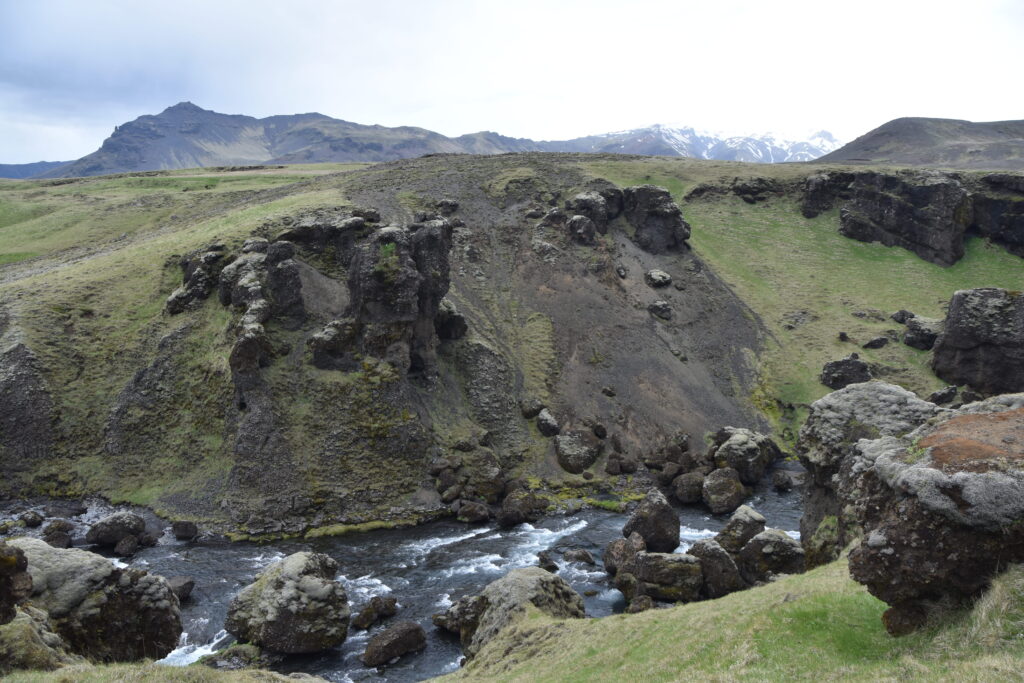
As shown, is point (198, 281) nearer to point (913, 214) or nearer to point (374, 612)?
point (374, 612)

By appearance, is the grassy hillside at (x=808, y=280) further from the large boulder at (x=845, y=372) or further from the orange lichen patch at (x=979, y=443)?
the orange lichen patch at (x=979, y=443)

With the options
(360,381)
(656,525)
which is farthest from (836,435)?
(360,381)

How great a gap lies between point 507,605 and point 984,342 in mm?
65275

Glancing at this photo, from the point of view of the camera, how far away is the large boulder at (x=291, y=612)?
3102cm

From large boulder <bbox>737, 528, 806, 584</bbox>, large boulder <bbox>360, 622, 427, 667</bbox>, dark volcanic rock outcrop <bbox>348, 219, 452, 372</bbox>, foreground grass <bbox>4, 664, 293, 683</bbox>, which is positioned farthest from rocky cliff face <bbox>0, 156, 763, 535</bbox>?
foreground grass <bbox>4, 664, 293, 683</bbox>

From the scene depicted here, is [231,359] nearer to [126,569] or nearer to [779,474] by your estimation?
[126,569]

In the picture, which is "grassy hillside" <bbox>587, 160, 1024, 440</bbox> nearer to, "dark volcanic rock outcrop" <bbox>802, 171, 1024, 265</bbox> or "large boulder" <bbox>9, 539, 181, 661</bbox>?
"dark volcanic rock outcrop" <bbox>802, 171, 1024, 265</bbox>

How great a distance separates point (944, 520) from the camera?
1305 cm

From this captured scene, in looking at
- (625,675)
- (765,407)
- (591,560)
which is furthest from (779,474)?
(625,675)

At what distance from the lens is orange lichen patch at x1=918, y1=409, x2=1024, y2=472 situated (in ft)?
43.3

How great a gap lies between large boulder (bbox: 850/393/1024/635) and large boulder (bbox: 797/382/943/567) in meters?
11.8

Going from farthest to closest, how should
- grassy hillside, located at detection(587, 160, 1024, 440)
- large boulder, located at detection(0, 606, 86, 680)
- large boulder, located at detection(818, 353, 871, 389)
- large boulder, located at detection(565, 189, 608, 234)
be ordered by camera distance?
1. large boulder, located at detection(565, 189, 608, 234)
2. grassy hillside, located at detection(587, 160, 1024, 440)
3. large boulder, located at detection(818, 353, 871, 389)
4. large boulder, located at detection(0, 606, 86, 680)

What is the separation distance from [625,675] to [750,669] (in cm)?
429

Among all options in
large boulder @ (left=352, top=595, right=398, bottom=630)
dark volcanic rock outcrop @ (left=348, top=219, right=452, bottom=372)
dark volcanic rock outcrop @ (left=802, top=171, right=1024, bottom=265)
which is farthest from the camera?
dark volcanic rock outcrop @ (left=802, top=171, right=1024, bottom=265)
